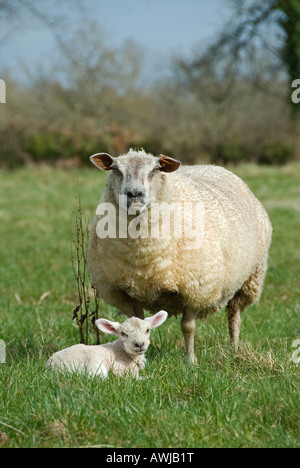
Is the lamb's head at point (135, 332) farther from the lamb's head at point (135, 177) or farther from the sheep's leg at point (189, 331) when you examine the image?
the lamb's head at point (135, 177)

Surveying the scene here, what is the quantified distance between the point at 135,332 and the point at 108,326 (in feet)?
0.93

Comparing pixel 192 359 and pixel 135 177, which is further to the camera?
pixel 192 359

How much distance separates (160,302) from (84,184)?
42.1ft

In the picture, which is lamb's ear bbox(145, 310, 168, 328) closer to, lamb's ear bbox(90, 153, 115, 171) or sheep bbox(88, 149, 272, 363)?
sheep bbox(88, 149, 272, 363)

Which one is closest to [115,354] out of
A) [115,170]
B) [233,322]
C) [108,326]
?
[108,326]

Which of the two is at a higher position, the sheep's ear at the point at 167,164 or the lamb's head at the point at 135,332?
the sheep's ear at the point at 167,164

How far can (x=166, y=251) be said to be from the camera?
14.9 feet

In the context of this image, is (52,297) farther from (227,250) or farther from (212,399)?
(212,399)

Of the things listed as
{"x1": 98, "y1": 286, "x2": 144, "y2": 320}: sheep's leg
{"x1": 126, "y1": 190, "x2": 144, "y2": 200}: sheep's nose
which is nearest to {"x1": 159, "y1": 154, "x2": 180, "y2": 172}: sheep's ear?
{"x1": 126, "y1": 190, "x2": 144, "y2": 200}: sheep's nose

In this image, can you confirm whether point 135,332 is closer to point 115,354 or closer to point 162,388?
point 115,354

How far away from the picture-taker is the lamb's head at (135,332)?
14.3 ft

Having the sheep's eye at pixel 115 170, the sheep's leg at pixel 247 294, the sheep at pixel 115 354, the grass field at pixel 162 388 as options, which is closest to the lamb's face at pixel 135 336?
the sheep at pixel 115 354

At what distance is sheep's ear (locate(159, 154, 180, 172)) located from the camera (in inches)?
178
